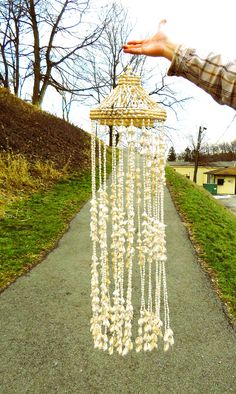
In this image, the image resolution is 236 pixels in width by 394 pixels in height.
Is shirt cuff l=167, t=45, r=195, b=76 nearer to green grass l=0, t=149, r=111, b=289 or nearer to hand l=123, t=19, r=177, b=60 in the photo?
hand l=123, t=19, r=177, b=60

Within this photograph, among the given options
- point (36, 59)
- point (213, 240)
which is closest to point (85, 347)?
point (213, 240)

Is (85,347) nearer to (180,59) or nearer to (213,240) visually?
(180,59)

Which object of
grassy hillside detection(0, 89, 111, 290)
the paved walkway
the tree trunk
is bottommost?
the paved walkway

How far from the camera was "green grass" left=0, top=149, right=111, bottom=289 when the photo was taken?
15.9 feet

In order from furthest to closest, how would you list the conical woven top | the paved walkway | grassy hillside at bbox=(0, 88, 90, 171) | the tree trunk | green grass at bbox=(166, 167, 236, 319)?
the tree trunk < grassy hillside at bbox=(0, 88, 90, 171) < green grass at bbox=(166, 167, 236, 319) < the paved walkway < the conical woven top

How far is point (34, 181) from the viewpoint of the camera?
864 centimetres

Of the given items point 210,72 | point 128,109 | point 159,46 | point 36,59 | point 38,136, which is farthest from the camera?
point 36,59

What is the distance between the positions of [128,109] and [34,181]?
7142 mm

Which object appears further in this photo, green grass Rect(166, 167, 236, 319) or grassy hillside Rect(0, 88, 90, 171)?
grassy hillside Rect(0, 88, 90, 171)

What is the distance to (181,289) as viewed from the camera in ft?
14.9

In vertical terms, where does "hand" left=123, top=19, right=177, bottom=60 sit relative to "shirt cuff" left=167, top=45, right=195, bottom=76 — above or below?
above

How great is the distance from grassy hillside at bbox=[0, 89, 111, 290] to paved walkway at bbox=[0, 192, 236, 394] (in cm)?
61

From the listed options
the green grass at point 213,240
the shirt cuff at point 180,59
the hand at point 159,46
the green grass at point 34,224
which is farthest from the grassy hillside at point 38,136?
the shirt cuff at point 180,59

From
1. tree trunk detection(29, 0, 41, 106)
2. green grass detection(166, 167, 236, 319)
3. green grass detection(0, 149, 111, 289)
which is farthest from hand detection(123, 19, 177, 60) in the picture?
tree trunk detection(29, 0, 41, 106)
